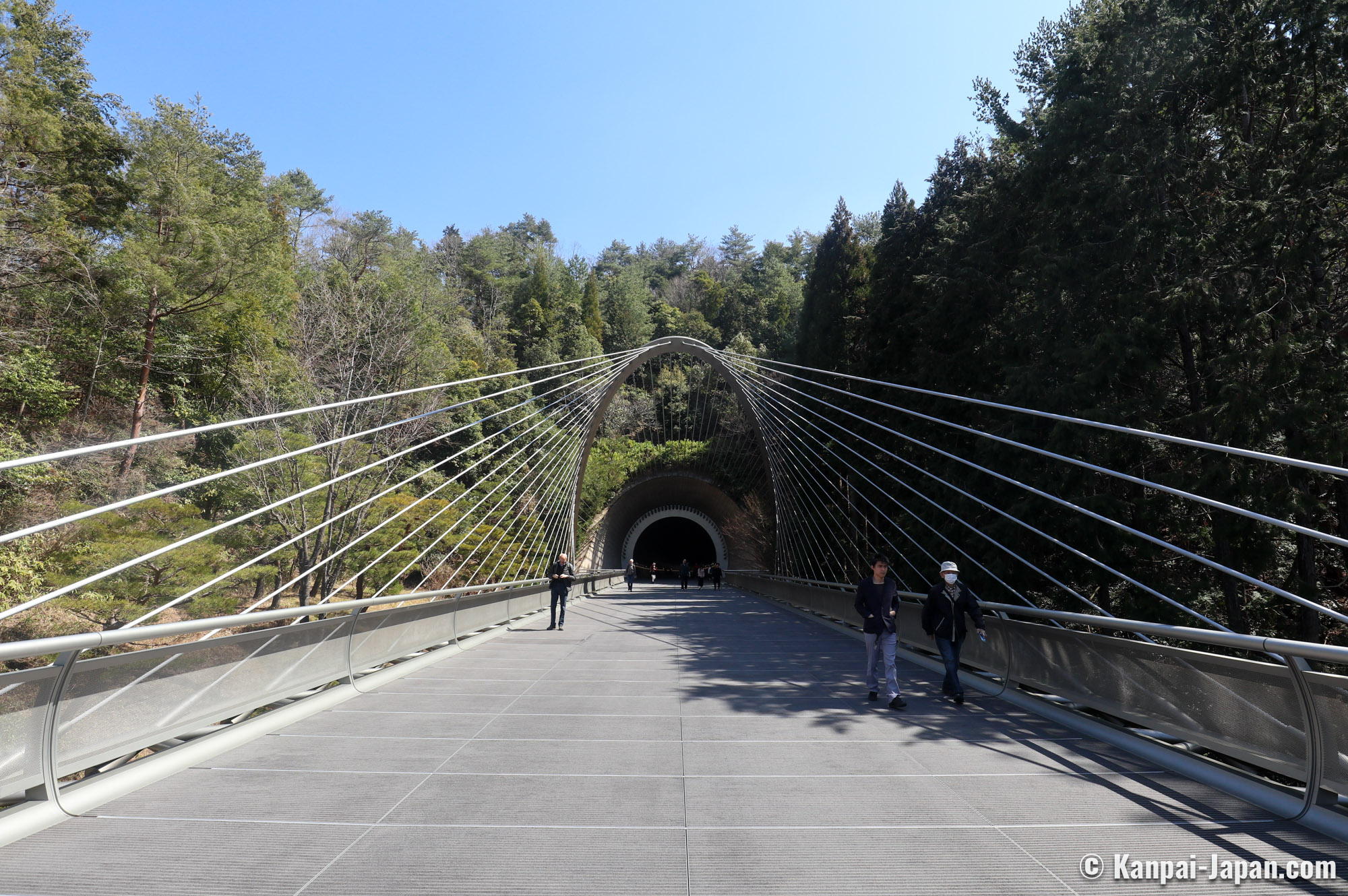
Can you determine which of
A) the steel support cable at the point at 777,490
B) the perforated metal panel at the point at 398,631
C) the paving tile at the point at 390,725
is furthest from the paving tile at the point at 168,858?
the steel support cable at the point at 777,490

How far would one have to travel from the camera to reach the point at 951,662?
708 centimetres

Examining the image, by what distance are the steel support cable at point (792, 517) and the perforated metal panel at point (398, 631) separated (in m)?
17.0

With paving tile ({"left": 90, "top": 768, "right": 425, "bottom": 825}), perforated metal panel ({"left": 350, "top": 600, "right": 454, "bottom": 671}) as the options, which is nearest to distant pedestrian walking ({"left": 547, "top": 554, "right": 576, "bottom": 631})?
perforated metal panel ({"left": 350, "top": 600, "right": 454, "bottom": 671})

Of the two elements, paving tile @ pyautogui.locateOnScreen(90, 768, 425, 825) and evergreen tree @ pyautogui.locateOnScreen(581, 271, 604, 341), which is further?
evergreen tree @ pyautogui.locateOnScreen(581, 271, 604, 341)

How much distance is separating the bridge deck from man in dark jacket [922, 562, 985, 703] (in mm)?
313

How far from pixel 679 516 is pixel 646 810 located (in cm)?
4992

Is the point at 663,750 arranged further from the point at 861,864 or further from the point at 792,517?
the point at 792,517

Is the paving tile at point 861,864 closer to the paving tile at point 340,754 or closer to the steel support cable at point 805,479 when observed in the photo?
the paving tile at point 340,754

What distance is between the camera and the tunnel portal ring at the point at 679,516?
5206 centimetres

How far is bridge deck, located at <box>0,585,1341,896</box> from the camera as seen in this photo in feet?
10.4

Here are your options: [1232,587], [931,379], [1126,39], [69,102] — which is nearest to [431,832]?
[1232,587]

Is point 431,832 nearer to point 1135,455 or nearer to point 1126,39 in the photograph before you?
point 1135,455

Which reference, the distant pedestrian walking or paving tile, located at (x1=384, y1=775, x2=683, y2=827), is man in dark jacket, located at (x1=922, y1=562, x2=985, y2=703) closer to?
paving tile, located at (x1=384, y1=775, x2=683, y2=827)

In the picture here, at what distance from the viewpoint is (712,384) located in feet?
164
